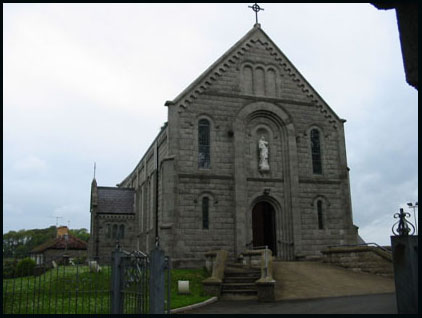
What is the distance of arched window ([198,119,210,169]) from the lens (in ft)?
86.0

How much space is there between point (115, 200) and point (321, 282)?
27713 mm

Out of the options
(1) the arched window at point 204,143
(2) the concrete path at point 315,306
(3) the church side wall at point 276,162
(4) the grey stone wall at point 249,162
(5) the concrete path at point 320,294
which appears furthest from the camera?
(1) the arched window at point 204,143

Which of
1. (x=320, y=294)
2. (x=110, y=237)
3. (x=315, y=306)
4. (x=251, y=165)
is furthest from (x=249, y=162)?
(x=110, y=237)

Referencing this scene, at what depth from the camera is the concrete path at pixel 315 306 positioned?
12914 mm

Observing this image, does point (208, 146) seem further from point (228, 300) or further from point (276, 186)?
point (228, 300)

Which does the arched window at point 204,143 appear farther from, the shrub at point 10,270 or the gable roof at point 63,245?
the gable roof at point 63,245

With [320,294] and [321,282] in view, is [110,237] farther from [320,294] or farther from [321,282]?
[320,294]

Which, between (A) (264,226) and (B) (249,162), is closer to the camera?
(B) (249,162)

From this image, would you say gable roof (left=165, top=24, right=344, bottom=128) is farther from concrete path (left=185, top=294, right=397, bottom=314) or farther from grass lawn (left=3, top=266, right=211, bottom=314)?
concrete path (left=185, top=294, right=397, bottom=314)

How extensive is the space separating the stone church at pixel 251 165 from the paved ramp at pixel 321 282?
3973 millimetres

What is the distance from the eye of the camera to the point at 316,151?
1142 inches

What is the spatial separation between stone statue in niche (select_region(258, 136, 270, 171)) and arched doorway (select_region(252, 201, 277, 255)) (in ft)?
7.27

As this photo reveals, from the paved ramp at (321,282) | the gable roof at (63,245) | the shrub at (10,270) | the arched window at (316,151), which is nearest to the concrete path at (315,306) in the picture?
the paved ramp at (321,282)

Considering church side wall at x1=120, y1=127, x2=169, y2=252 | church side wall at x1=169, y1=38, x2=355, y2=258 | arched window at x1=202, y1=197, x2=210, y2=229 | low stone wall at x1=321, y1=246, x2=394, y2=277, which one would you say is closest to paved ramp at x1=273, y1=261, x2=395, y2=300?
low stone wall at x1=321, y1=246, x2=394, y2=277
